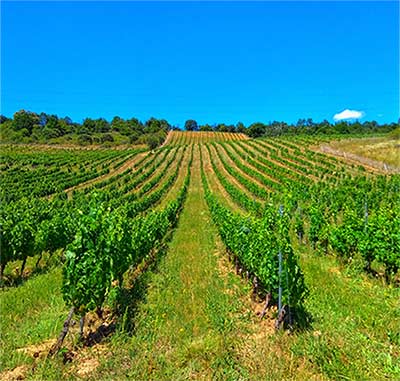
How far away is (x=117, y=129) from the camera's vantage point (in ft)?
410

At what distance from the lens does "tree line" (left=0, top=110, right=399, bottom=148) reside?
3666 inches

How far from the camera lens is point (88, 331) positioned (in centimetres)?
672

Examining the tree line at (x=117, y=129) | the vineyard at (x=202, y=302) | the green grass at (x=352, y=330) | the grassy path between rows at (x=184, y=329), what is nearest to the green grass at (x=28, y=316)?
the vineyard at (x=202, y=302)

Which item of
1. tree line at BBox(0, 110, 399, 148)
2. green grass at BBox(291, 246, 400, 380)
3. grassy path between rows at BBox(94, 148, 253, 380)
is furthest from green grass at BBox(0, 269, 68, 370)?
tree line at BBox(0, 110, 399, 148)

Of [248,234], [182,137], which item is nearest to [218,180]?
[248,234]

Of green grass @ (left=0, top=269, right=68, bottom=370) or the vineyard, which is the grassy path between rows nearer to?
the vineyard

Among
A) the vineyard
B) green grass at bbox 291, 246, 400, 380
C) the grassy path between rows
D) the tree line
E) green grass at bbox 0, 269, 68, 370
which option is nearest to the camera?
green grass at bbox 291, 246, 400, 380

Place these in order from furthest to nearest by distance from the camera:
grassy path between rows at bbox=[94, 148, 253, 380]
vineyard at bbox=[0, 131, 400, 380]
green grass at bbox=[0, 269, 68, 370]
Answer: green grass at bbox=[0, 269, 68, 370] < vineyard at bbox=[0, 131, 400, 380] < grassy path between rows at bbox=[94, 148, 253, 380]

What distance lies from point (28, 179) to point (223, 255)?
38156 mm

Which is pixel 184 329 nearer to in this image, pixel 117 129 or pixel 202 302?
pixel 202 302

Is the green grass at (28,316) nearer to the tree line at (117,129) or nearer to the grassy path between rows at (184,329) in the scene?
the grassy path between rows at (184,329)

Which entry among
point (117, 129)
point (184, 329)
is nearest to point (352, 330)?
point (184, 329)

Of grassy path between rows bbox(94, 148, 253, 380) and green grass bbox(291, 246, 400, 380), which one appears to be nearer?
green grass bbox(291, 246, 400, 380)

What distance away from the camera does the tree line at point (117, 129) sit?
9312 centimetres
